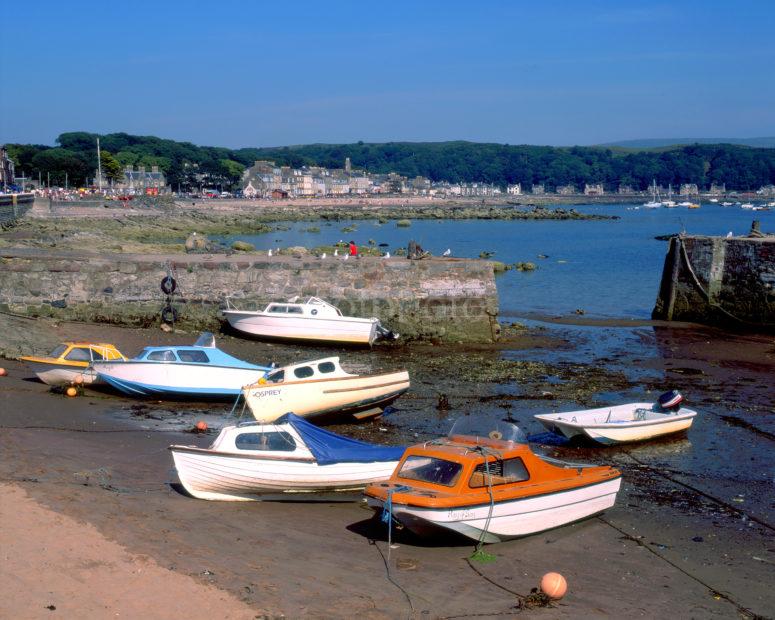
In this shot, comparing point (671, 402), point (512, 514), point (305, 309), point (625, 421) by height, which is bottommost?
point (625, 421)

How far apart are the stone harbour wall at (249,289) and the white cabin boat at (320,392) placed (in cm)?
767

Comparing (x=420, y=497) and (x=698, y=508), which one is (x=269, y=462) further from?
(x=698, y=508)

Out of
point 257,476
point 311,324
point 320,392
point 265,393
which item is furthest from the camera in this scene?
point 311,324

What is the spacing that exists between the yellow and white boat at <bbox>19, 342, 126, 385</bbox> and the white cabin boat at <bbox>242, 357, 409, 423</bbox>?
351cm

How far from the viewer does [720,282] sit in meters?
27.3

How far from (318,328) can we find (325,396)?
6.70m

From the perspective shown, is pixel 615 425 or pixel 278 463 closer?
pixel 278 463

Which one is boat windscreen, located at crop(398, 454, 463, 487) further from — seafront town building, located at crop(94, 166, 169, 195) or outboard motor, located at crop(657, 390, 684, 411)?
seafront town building, located at crop(94, 166, 169, 195)

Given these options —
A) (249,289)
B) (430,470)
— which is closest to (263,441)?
(430,470)

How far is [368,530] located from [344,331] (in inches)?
450

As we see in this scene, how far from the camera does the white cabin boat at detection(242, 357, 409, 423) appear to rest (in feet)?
46.5

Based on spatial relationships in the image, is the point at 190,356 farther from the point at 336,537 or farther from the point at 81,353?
the point at 336,537

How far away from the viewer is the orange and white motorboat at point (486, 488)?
30.1 ft

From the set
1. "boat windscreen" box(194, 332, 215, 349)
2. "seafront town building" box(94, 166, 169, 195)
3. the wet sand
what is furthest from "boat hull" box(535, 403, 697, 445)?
"seafront town building" box(94, 166, 169, 195)
